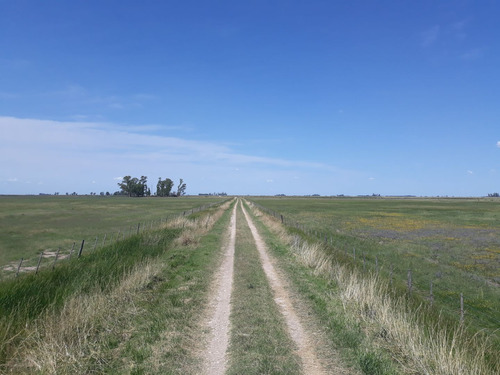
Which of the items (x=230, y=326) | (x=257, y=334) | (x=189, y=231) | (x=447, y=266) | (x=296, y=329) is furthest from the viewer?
(x=189, y=231)

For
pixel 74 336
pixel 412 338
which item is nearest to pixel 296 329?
pixel 412 338

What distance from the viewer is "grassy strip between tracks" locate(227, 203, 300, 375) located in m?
6.18

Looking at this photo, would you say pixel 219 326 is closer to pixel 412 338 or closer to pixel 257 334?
pixel 257 334

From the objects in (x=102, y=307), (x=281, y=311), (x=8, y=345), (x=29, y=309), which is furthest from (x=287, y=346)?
(x=29, y=309)

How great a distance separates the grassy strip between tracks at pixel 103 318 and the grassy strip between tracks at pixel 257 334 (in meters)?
1.08

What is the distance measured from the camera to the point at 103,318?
26.7 ft

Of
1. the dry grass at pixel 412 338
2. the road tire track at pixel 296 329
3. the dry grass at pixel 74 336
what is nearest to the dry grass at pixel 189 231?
the road tire track at pixel 296 329

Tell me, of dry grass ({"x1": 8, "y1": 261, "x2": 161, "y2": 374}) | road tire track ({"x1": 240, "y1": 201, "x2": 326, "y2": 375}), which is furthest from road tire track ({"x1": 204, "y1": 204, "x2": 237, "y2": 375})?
dry grass ({"x1": 8, "y1": 261, "x2": 161, "y2": 374})

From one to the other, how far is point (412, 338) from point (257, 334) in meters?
3.54

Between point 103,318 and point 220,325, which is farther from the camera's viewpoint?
point 220,325

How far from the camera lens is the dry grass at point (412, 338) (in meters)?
5.62

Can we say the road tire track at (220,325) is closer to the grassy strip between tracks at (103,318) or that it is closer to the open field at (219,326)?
the open field at (219,326)

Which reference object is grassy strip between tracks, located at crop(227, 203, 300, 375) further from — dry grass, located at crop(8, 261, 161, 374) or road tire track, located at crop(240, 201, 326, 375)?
dry grass, located at crop(8, 261, 161, 374)

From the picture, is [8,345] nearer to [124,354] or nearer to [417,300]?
[124,354]
